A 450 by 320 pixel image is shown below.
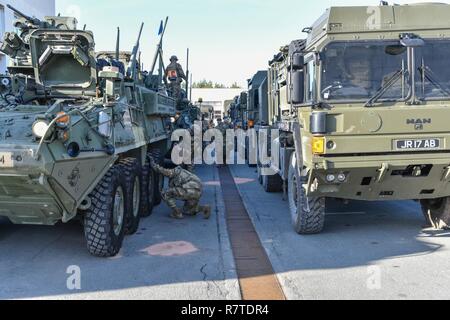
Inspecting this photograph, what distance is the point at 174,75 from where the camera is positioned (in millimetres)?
13758

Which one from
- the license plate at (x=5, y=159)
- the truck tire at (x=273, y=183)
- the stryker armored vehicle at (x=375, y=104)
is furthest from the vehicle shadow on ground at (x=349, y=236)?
the license plate at (x=5, y=159)

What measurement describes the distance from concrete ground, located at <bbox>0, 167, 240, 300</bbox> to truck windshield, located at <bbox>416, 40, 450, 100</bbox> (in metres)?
2.96

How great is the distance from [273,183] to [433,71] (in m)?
5.12

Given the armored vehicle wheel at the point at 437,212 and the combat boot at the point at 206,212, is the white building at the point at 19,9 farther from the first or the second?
the armored vehicle wheel at the point at 437,212

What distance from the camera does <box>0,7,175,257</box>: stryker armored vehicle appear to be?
4.89 meters

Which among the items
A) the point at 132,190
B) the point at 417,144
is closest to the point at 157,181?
the point at 132,190

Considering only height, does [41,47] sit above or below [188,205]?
above

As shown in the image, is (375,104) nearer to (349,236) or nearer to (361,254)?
(361,254)

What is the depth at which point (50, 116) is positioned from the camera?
498 cm

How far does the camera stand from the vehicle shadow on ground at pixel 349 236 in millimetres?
5895

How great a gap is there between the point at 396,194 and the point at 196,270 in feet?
8.77

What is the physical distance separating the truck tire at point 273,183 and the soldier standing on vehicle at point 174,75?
4173 mm
